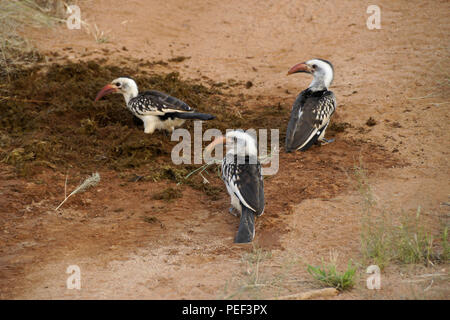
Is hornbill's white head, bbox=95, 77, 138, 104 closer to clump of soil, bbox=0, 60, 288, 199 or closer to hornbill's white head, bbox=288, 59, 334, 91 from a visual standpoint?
clump of soil, bbox=0, 60, 288, 199

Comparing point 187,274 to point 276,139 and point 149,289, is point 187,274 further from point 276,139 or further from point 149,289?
point 276,139

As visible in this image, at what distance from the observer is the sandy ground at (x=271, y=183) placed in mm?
3514

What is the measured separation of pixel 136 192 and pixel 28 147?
1570 millimetres

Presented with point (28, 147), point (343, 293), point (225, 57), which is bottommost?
point (343, 293)

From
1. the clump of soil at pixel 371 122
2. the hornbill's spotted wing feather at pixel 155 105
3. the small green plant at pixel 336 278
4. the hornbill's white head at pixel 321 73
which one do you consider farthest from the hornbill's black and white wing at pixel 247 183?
the clump of soil at pixel 371 122

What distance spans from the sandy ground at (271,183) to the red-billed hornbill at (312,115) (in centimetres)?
21

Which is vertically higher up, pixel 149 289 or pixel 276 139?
pixel 276 139

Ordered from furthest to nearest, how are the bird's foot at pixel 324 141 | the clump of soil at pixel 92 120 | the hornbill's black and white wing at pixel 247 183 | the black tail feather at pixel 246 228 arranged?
the bird's foot at pixel 324 141 → the clump of soil at pixel 92 120 → the hornbill's black and white wing at pixel 247 183 → the black tail feather at pixel 246 228

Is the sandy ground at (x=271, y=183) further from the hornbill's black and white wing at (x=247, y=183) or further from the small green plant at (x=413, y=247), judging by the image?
the hornbill's black and white wing at (x=247, y=183)

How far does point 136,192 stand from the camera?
16.8 feet

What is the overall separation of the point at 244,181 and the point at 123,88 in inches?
109

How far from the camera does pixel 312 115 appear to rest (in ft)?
19.4

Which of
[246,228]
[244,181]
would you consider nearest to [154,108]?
[244,181]

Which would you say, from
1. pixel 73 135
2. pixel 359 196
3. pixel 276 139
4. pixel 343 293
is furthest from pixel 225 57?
pixel 343 293
